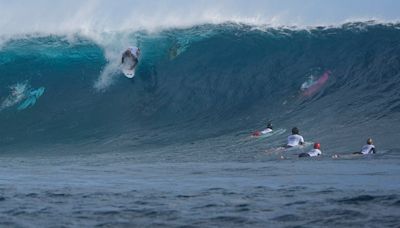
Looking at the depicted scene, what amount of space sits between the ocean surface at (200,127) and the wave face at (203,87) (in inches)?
3.0

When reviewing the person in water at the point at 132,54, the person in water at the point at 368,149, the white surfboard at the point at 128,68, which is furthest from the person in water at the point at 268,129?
the person in water at the point at 132,54

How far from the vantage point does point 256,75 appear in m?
26.7

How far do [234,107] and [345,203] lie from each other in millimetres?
16792

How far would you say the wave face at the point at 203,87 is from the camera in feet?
70.9

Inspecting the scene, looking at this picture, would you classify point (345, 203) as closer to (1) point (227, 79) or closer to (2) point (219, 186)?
(2) point (219, 186)

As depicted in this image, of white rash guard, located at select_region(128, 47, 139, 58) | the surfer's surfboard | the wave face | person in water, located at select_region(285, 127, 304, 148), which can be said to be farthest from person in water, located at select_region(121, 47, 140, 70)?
person in water, located at select_region(285, 127, 304, 148)

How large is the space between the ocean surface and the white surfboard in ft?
0.80

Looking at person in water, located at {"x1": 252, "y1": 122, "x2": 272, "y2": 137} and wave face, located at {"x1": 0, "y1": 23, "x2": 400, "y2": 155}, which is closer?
person in water, located at {"x1": 252, "y1": 122, "x2": 272, "y2": 137}

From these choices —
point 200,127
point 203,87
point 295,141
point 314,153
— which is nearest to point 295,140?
point 295,141

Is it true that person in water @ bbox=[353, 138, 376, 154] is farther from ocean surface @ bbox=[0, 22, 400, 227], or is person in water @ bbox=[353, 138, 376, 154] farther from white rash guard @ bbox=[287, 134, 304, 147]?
white rash guard @ bbox=[287, 134, 304, 147]

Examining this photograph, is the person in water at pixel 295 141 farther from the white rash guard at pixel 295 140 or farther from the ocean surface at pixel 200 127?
the ocean surface at pixel 200 127

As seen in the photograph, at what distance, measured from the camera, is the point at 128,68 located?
29297 millimetres

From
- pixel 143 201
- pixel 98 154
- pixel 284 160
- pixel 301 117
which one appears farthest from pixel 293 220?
pixel 301 117

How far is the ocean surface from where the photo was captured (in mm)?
7977
